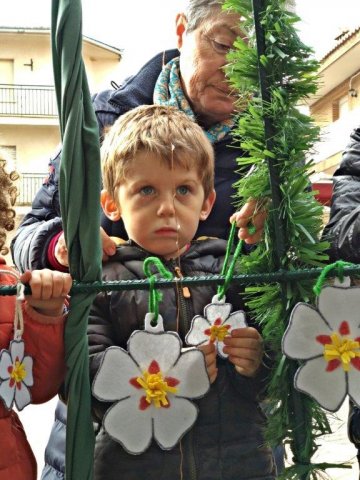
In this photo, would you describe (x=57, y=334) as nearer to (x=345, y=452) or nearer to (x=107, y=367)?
(x=107, y=367)

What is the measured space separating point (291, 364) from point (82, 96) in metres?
0.34

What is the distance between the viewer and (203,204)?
1.14 meters

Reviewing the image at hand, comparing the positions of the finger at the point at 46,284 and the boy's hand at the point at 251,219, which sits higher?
the boy's hand at the point at 251,219

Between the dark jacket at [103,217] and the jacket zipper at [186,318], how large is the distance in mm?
219

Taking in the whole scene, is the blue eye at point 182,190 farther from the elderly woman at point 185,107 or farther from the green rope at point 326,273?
the green rope at point 326,273

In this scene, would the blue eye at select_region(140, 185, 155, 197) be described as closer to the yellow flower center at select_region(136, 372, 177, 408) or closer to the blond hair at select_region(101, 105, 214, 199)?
the blond hair at select_region(101, 105, 214, 199)

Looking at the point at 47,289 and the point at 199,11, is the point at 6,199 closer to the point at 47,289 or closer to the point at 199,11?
the point at 199,11

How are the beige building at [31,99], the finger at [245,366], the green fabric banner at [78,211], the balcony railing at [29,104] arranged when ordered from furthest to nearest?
the balcony railing at [29,104] → the beige building at [31,99] → the finger at [245,366] → the green fabric banner at [78,211]

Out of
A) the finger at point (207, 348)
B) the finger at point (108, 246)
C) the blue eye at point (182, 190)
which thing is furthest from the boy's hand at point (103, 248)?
the finger at point (207, 348)

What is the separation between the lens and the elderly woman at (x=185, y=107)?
47.9 inches

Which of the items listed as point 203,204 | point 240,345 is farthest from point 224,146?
point 240,345

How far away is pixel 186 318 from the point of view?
98 centimetres

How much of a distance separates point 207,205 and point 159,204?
15 centimetres

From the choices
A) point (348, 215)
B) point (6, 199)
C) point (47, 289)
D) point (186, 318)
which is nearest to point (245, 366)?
point (186, 318)
